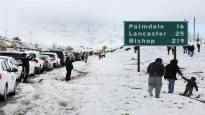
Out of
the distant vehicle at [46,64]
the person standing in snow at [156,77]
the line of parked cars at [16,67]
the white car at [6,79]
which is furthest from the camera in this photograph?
the distant vehicle at [46,64]

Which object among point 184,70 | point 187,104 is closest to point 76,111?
point 187,104

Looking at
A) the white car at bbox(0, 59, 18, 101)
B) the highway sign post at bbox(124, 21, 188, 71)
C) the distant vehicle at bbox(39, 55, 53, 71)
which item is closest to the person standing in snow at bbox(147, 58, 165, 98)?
the white car at bbox(0, 59, 18, 101)

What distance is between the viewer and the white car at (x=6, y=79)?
1766 cm

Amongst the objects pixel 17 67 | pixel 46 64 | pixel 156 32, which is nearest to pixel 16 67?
pixel 17 67

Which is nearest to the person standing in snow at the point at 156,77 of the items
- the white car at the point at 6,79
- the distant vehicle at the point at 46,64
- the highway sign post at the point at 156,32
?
the white car at the point at 6,79

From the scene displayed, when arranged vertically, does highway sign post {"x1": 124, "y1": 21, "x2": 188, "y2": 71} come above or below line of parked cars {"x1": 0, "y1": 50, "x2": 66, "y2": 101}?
above

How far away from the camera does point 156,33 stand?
44.0 meters

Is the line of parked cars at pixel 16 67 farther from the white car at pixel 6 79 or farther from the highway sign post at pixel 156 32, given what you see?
the highway sign post at pixel 156 32

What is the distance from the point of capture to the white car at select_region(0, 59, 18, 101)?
17.7 metres

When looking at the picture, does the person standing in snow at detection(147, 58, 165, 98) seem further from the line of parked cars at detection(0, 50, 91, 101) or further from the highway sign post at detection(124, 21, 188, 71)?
the highway sign post at detection(124, 21, 188, 71)

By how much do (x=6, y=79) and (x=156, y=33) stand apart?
2687cm

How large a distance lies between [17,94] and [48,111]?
5.03m

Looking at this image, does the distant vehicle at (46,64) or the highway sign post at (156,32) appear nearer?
the distant vehicle at (46,64)

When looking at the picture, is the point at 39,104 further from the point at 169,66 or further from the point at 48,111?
the point at 169,66
